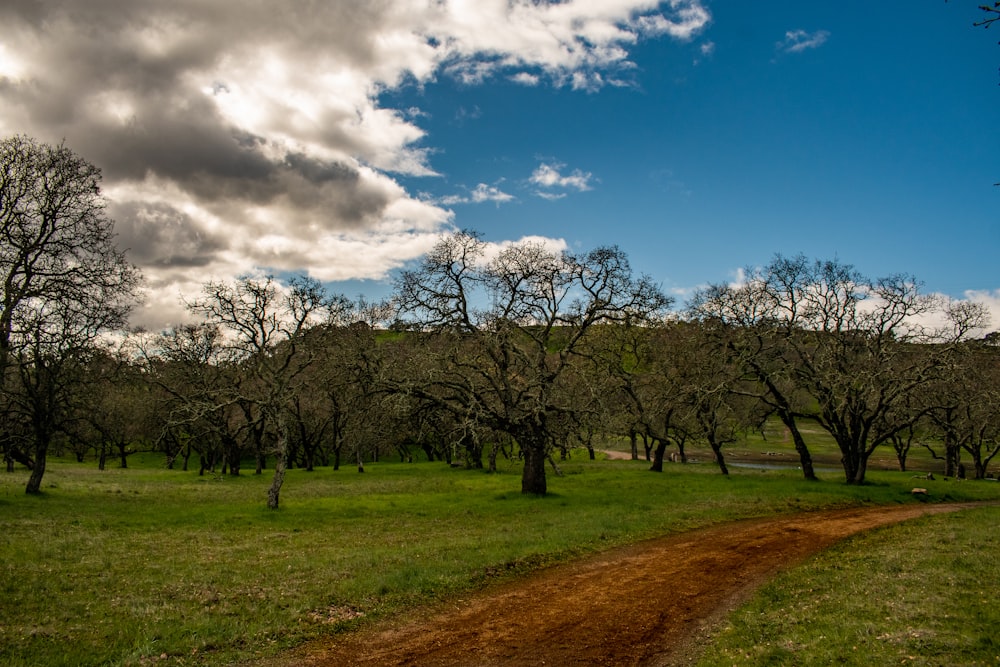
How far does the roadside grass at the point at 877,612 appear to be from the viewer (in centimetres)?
865

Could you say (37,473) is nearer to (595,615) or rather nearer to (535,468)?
(535,468)

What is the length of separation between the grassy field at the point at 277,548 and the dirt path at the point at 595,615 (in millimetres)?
1153

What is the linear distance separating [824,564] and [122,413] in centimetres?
7238

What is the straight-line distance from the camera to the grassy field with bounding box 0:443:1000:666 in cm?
1030

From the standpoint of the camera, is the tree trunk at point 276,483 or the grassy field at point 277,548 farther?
the tree trunk at point 276,483

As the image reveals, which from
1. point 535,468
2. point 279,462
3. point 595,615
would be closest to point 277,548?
point 279,462

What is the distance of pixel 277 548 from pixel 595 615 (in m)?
11.7

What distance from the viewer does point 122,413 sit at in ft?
209

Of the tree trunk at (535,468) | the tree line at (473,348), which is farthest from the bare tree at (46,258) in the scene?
the tree trunk at (535,468)

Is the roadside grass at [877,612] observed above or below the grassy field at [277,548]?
above

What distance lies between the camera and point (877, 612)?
10500 millimetres

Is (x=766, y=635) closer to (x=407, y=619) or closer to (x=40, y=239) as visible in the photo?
(x=407, y=619)

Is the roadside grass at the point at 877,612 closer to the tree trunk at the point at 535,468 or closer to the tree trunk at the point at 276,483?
the tree trunk at the point at 535,468

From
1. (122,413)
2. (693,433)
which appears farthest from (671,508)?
(122,413)
